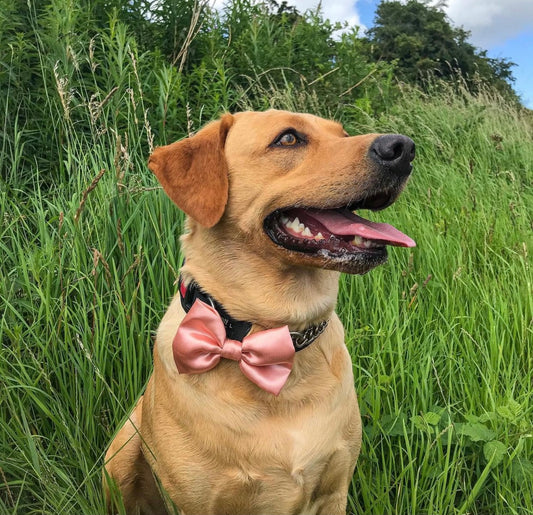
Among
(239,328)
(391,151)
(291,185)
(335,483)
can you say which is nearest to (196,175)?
(291,185)

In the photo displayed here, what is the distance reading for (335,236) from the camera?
6.44 feet

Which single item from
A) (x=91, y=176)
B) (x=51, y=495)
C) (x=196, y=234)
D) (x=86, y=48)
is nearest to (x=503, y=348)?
(x=196, y=234)

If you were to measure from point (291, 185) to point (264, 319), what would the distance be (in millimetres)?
486

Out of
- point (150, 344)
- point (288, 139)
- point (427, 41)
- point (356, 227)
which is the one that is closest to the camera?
point (356, 227)

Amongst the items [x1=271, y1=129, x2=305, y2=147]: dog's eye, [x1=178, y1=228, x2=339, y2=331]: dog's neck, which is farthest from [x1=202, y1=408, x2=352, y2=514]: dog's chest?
[x1=271, y1=129, x2=305, y2=147]: dog's eye

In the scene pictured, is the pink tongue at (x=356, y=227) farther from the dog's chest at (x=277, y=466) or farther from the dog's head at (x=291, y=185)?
the dog's chest at (x=277, y=466)

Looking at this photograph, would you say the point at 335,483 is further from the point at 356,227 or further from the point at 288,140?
the point at 288,140

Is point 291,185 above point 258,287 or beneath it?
above

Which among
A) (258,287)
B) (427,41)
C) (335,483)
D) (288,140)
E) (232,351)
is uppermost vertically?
(427,41)

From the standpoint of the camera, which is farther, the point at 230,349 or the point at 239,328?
the point at 239,328

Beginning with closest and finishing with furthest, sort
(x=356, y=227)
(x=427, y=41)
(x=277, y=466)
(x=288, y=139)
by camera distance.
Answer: (x=277, y=466), (x=356, y=227), (x=288, y=139), (x=427, y=41)

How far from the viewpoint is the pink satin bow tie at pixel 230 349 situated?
1860 mm

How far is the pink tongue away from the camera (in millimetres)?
1910

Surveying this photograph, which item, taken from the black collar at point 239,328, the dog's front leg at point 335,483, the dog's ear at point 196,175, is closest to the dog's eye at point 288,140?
the dog's ear at point 196,175
